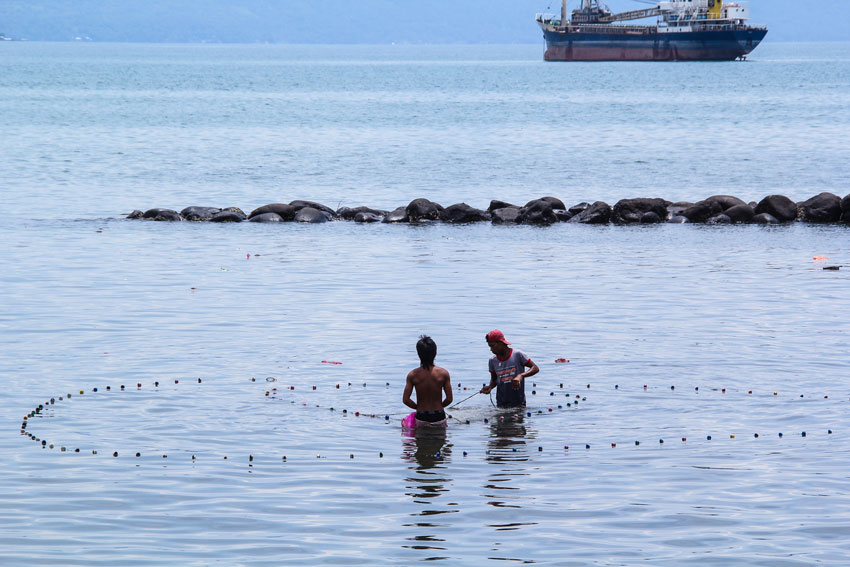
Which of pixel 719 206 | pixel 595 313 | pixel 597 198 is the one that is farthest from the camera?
pixel 597 198

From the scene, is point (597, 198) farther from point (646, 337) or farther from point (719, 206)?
point (646, 337)

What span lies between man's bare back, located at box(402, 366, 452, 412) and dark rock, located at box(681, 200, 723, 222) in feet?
94.6

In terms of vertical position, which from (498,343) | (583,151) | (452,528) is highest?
(583,151)

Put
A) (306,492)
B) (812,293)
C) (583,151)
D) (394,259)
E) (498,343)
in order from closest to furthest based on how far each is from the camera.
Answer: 1. (306,492)
2. (498,343)
3. (812,293)
4. (394,259)
5. (583,151)

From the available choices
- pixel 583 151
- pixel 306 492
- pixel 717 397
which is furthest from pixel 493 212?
pixel 583 151

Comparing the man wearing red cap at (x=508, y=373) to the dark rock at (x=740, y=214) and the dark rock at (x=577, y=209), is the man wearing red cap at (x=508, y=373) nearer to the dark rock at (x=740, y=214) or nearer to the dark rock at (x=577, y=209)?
Answer: the dark rock at (x=740, y=214)

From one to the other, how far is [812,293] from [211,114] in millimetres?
94338

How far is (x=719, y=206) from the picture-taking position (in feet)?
145

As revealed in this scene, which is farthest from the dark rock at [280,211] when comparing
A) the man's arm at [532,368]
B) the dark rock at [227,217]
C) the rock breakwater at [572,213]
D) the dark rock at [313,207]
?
the man's arm at [532,368]

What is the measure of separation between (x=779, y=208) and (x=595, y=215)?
695 cm

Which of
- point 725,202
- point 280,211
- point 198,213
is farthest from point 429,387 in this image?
point 198,213

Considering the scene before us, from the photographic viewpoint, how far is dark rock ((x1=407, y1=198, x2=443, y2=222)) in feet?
147

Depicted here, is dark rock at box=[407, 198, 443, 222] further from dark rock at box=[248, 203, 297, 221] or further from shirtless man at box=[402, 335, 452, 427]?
shirtless man at box=[402, 335, 452, 427]

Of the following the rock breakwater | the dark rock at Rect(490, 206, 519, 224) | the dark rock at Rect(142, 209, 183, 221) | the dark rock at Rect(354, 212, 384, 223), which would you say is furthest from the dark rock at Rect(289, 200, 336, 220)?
the dark rock at Rect(490, 206, 519, 224)
